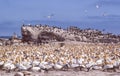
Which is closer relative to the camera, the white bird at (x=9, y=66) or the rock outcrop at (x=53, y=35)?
the white bird at (x=9, y=66)

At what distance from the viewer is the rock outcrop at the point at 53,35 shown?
39.5 metres

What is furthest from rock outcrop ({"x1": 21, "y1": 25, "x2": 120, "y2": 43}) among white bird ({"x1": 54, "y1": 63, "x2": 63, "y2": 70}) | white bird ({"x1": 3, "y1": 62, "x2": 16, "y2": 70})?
white bird ({"x1": 54, "y1": 63, "x2": 63, "y2": 70})

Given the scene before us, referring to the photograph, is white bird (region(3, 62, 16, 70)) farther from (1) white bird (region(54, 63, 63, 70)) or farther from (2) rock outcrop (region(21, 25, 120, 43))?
(2) rock outcrop (region(21, 25, 120, 43))

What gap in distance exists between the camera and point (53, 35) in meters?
39.7

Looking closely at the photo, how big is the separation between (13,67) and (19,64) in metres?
0.47

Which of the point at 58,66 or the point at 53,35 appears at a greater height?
the point at 53,35

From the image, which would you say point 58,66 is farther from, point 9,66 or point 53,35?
point 53,35

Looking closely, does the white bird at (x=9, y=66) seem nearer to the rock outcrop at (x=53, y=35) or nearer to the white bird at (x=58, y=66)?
the white bird at (x=58, y=66)

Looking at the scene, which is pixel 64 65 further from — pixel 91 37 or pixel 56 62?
pixel 91 37

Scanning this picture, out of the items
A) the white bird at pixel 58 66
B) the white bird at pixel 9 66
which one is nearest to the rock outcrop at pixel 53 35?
the white bird at pixel 9 66

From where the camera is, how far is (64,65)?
1853 centimetres

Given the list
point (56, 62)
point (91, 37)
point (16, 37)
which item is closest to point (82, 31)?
point (91, 37)

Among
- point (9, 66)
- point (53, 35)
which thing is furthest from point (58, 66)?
point (53, 35)

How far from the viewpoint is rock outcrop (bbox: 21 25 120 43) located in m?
39.5
